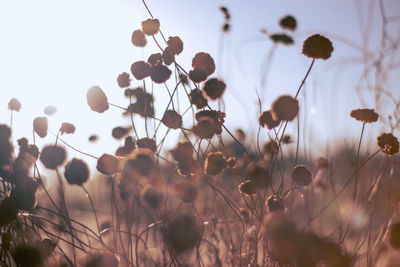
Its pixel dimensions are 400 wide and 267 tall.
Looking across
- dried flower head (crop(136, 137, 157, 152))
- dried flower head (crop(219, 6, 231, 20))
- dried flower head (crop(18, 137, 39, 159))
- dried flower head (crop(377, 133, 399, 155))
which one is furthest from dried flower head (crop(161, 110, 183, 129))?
dried flower head (crop(219, 6, 231, 20))

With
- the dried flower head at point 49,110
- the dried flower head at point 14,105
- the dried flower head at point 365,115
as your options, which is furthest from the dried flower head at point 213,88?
the dried flower head at point 14,105

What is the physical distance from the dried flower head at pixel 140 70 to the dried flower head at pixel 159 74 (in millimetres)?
22

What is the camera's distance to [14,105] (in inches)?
54.0

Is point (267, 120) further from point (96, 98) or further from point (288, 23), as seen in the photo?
point (96, 98)

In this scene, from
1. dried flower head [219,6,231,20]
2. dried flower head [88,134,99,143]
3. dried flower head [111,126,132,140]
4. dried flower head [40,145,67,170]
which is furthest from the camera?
dried flower head [88,134,99,143]

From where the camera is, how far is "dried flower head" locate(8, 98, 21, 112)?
1.36 meters

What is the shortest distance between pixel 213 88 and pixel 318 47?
13.9 inches

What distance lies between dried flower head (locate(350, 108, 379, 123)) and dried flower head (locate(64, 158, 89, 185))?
95cm

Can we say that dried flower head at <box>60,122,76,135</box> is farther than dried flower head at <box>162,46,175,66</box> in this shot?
Yes

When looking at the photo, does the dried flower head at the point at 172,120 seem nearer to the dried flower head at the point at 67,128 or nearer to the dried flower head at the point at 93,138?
the dried flower head at the point at 67,128

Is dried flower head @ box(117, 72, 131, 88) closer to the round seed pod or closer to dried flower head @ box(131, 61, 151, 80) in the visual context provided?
dried flower head @ box(131, 61, 151, 80)


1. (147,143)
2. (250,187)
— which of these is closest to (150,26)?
(147,143)

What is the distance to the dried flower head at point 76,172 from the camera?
105 centimetres

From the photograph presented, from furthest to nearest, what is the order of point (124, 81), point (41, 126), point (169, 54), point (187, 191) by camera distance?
point (124, 81)
point (41, 126)
point (169, 54)
point (187, 191)
